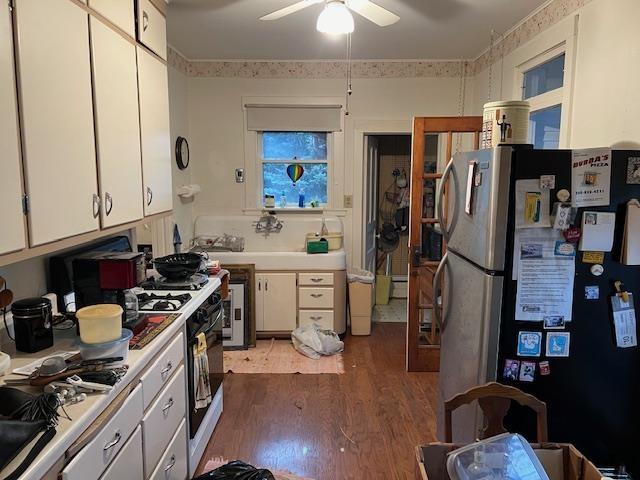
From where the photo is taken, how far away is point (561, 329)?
1.79 metres

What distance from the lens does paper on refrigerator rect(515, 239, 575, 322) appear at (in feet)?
5.71

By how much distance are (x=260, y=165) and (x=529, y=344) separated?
3350 millimetres

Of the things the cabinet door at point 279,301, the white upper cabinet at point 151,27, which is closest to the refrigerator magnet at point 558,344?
the white upper cabinet at point 151,27

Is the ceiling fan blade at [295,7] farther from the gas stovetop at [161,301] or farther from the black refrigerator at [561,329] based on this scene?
the gas stovetop at [161,301]

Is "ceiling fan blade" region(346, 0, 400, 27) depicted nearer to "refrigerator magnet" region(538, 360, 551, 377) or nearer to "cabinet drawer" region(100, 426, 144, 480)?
"refrigerator magnet" region(538, 360, 551, 377)

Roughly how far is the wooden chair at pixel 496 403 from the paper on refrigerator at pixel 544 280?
1.11 ft

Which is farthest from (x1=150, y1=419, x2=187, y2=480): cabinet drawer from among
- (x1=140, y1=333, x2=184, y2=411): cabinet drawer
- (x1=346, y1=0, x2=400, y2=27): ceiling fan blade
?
(x1=346, y1=0, x2=400, y2=27): ceiling fan blade

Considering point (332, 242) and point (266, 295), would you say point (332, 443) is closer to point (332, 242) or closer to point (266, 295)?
point (266, 295)

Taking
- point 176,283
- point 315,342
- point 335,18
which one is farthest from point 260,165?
point 335,18

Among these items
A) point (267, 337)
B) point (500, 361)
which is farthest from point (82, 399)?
point (267, 337)

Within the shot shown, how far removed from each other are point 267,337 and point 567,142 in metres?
2.87

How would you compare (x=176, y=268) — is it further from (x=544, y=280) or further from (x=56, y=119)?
(x=544, y=280)

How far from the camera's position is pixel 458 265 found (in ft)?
7.23

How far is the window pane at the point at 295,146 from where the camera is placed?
15.2ft
